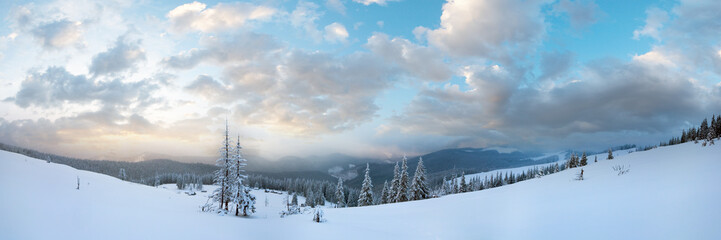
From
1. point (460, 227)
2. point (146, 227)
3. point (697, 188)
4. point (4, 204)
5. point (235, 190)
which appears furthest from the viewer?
point (235, 190)

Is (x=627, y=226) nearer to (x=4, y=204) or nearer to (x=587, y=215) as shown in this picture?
(x=587, y=215)

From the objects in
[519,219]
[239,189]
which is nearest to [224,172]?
[239,189]

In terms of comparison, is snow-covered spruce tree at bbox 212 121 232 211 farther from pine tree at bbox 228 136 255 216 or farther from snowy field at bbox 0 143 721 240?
snowy field at bbox 0 143 721 240

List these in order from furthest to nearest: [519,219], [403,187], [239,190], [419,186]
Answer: [403,187]
[419,186]
[239,190]
[519,219]

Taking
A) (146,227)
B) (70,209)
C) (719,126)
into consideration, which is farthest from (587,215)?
(719,126)

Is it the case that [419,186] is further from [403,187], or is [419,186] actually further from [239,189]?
[239,189]

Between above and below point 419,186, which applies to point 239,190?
above

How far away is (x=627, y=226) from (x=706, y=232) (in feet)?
5.97

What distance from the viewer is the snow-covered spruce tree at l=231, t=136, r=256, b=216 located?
27.8 m

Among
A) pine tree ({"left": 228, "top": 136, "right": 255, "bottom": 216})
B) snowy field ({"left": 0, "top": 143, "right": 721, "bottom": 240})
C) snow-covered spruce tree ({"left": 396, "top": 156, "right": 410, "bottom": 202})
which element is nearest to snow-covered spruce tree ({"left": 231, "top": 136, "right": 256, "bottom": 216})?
pine tree ({"left": 228, "top": 136, "right": 255, "bottom": 216})

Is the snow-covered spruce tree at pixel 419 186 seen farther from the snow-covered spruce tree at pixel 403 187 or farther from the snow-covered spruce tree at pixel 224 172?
the snow-covered spruce tree at pixel 224 172

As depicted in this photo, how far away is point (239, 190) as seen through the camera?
27766 mm

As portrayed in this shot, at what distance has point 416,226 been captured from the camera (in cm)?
1485

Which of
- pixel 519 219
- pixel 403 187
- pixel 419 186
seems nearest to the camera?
pixel 519 219
